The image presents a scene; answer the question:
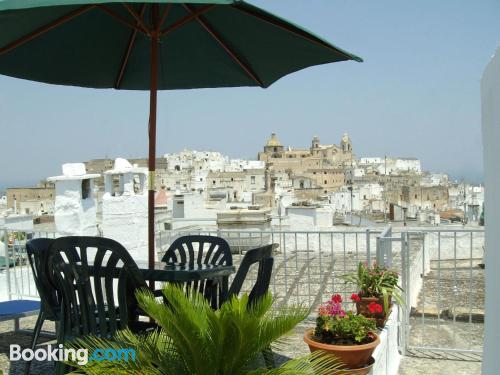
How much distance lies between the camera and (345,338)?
368cm

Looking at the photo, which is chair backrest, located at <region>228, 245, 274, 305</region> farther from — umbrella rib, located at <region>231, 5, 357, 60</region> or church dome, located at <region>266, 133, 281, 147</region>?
church dome, located at <region>266, 133, 281, 147</region>

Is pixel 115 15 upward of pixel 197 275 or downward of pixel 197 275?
upward

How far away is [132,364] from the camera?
263cm

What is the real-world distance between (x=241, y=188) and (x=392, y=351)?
72372 mm

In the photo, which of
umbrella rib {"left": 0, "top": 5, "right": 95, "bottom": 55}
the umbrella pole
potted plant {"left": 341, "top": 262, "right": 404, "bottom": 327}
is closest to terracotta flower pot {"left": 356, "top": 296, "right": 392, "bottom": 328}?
potted plant {"left": 341, "top": 262, "right": 404, "bottom": 327}

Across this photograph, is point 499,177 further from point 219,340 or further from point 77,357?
point 77,357

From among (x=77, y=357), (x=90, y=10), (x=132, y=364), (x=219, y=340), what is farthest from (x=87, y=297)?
(x=90, y=10)

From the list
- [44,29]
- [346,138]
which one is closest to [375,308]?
[44,29]

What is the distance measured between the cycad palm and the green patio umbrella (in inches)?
46.3

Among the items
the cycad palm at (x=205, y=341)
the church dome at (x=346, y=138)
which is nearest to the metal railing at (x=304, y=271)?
the cycad palm at (x=205, y=341)

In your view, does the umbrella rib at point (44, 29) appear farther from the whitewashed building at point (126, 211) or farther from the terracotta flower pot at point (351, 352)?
the whitewashed building at point (126, 211)

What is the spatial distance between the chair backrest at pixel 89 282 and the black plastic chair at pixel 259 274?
1.82 feet

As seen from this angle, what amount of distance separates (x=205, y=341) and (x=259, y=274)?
0.84 m

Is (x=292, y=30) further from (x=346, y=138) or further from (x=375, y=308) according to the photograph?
(x=346, y=138)
